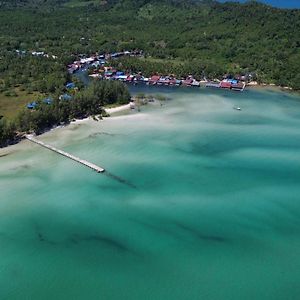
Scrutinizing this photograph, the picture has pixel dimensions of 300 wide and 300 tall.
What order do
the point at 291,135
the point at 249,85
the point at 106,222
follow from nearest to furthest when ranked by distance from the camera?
the point at 106,222
the point at 291,135
the point at 249,85

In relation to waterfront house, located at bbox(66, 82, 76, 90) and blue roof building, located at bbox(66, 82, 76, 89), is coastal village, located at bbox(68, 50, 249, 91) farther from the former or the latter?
blue roof building, located at bbox(66, 82, 76, 89)

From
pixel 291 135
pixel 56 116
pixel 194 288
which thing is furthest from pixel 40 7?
pixel 194 288

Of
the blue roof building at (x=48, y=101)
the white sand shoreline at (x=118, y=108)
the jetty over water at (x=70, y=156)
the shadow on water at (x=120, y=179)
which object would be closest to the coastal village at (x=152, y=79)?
the blue roof building at (x=48, y=101)

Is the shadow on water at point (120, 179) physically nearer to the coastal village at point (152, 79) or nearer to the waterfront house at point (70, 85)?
the coastal village at point (152, 79)

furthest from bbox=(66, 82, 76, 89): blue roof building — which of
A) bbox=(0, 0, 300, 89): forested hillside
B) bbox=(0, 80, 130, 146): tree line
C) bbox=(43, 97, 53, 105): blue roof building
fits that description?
bbox=(0, 0, 300, 89): forested hillside

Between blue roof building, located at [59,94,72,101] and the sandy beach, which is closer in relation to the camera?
blue roof building, located at [59,94,72,101]

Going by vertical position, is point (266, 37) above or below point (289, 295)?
above

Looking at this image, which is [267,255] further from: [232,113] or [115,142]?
[232,113]

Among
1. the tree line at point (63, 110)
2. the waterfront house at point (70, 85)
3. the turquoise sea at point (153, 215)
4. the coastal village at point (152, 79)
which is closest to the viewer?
the turquoise sea at point (153, 215)

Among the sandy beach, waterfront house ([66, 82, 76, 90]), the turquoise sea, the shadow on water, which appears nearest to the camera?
the turquoise sea
